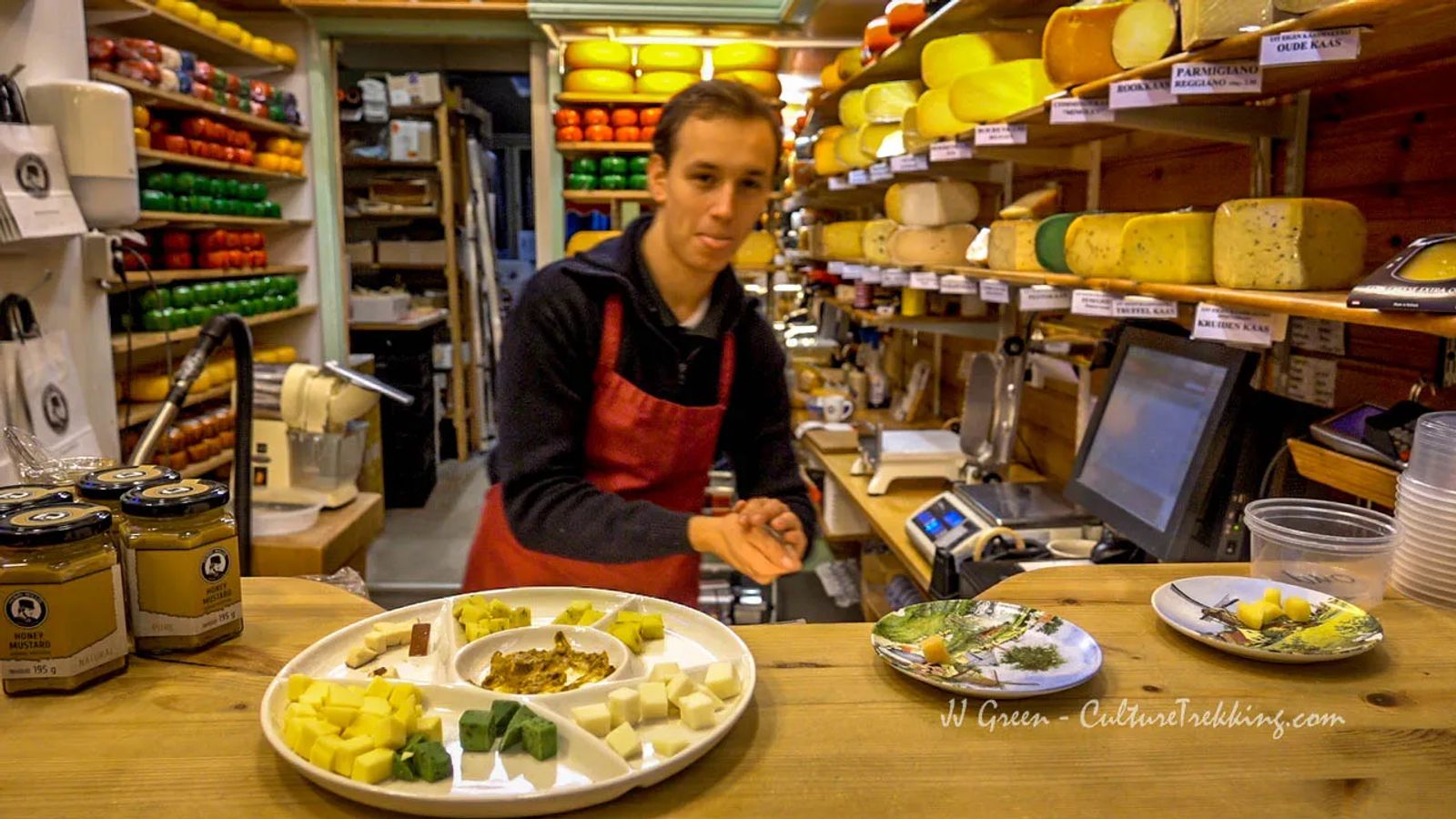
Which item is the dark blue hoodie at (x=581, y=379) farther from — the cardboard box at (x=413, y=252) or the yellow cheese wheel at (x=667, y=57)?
the cardboard box at (x=413, y=252)

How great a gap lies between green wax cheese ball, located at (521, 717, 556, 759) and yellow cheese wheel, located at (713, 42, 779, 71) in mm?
4433

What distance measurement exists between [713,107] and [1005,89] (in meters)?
1.02

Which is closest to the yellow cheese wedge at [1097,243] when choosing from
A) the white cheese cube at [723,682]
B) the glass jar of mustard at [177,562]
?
the white cheese cube at [723,682]

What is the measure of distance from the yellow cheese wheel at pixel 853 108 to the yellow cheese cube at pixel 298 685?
303 cm

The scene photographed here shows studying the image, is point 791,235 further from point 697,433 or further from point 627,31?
point 697,433

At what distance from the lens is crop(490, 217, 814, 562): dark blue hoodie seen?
5.93ft

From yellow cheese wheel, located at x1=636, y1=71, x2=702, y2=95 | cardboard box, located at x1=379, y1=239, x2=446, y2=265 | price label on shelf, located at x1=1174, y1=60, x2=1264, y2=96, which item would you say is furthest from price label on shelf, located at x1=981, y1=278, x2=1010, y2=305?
cardboard box, located at x1=379, y1=239, x2=446, y2=265

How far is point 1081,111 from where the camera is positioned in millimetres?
1962

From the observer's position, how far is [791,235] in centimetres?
675

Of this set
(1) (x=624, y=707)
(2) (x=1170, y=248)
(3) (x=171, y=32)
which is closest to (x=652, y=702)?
(1) (x=624, y=707)

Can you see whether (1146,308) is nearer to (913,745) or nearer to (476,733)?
(913,745)

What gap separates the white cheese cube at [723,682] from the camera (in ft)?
3.67

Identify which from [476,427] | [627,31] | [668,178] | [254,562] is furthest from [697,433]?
[476,427]

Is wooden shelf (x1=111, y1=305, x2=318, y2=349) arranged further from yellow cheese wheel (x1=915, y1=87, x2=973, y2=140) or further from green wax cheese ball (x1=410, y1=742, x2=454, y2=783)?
green wax cheese ball (x1=410, y1=742, x2=454, y2=783)
